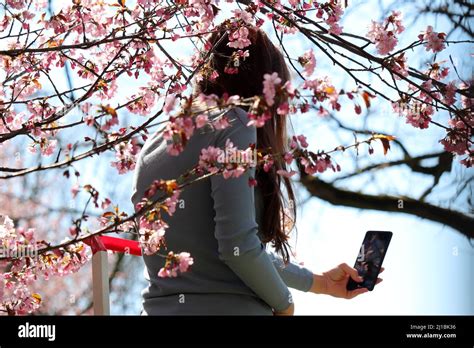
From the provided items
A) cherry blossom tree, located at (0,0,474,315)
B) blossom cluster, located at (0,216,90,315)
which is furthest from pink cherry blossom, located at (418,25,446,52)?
blossom cluster, located at (0,216,90,315)

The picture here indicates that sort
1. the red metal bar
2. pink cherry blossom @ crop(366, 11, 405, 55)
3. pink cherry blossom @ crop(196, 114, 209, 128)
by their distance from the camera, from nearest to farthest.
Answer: pink cherry blossom @ crop(196, 114, 209, 128), the red metal bar, pink cherry blossom @ crop(366, 11, 405, 55)

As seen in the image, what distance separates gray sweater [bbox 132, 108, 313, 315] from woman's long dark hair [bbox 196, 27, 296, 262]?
121mm

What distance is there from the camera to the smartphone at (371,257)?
156 cm

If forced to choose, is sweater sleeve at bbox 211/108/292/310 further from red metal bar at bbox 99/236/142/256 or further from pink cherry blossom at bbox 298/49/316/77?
red metal bar at bbox 99/236/142/256

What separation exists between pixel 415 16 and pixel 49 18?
10.8 ft

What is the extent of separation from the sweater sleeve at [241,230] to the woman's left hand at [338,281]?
0.25 metres

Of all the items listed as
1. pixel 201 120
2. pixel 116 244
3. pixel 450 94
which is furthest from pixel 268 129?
pixel 450 94

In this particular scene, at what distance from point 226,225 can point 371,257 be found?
426 mm

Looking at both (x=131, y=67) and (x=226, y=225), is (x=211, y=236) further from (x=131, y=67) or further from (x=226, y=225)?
(x=131, y=67)

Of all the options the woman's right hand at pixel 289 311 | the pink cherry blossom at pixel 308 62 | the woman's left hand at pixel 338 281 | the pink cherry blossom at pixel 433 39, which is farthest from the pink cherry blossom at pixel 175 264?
the pink cherry blossom at pixel 433 39

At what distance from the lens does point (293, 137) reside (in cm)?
141

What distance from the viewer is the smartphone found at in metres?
1.56

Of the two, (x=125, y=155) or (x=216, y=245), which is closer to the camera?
(x=216, y=245)

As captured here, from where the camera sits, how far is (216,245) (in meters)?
1.38
